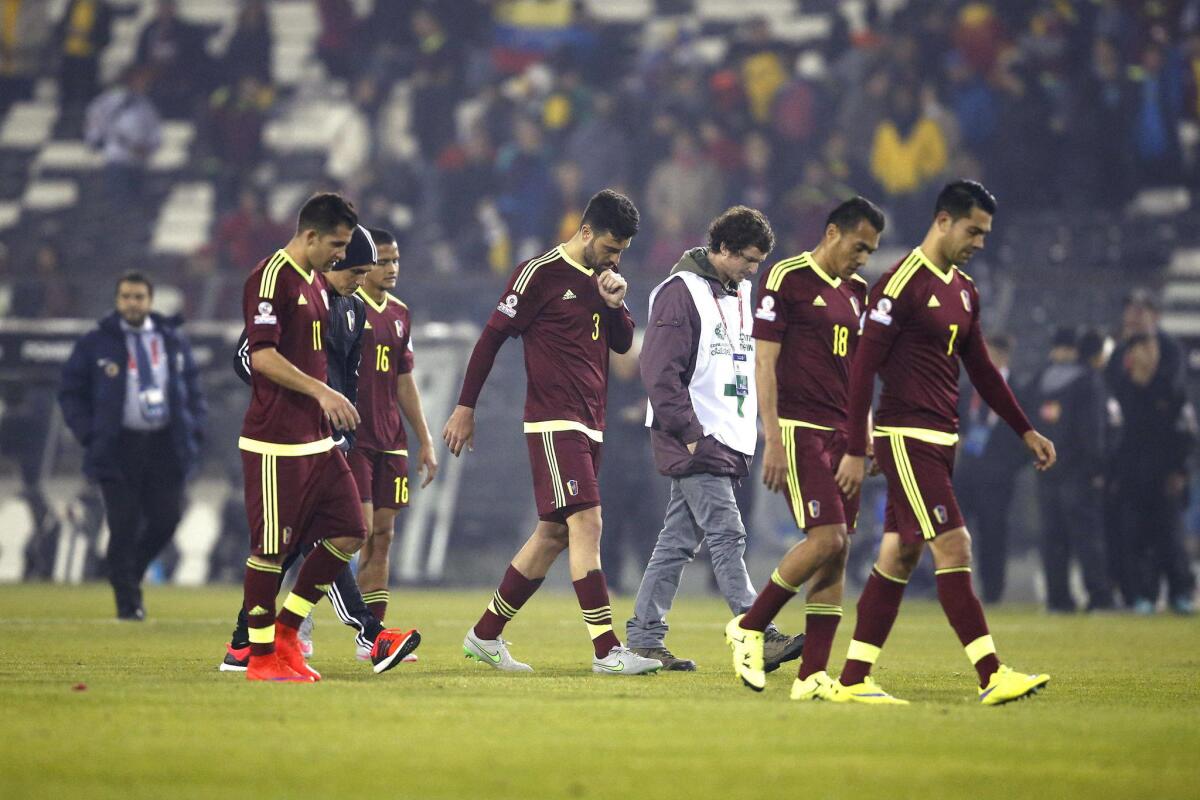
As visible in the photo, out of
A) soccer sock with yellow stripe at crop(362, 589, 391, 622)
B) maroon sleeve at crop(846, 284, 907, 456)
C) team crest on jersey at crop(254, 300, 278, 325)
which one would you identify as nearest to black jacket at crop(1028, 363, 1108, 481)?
soccer sock with yellow stripe at crop(362, 589, 391, 622)

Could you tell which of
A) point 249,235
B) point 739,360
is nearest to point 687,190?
point 249,235

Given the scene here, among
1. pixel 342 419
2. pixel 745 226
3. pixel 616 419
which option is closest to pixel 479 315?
pixel 616 419

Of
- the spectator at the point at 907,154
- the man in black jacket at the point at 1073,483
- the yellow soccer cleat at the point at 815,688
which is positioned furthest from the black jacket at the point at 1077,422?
the yellow soccer cleat at the point at 815,688

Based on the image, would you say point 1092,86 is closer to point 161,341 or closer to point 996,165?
point 996,165

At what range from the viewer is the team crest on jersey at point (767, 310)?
346 inches

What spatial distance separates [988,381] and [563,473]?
7.85 ft

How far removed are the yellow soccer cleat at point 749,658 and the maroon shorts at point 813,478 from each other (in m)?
0.54

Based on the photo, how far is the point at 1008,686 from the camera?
801cm

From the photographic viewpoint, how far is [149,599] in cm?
1694

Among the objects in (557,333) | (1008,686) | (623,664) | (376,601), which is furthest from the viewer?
(376,601)

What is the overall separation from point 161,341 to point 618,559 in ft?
19.2

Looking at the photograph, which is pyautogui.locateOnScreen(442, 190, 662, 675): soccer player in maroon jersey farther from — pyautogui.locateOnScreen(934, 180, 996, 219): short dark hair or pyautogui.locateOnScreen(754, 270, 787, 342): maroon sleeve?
pyautogui.locateOnScreen(934, 180, 996, 219): short dark hair

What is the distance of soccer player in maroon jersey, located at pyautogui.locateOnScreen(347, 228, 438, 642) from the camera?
11.2m

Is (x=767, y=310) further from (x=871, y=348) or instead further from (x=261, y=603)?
(x=261, y=603)
